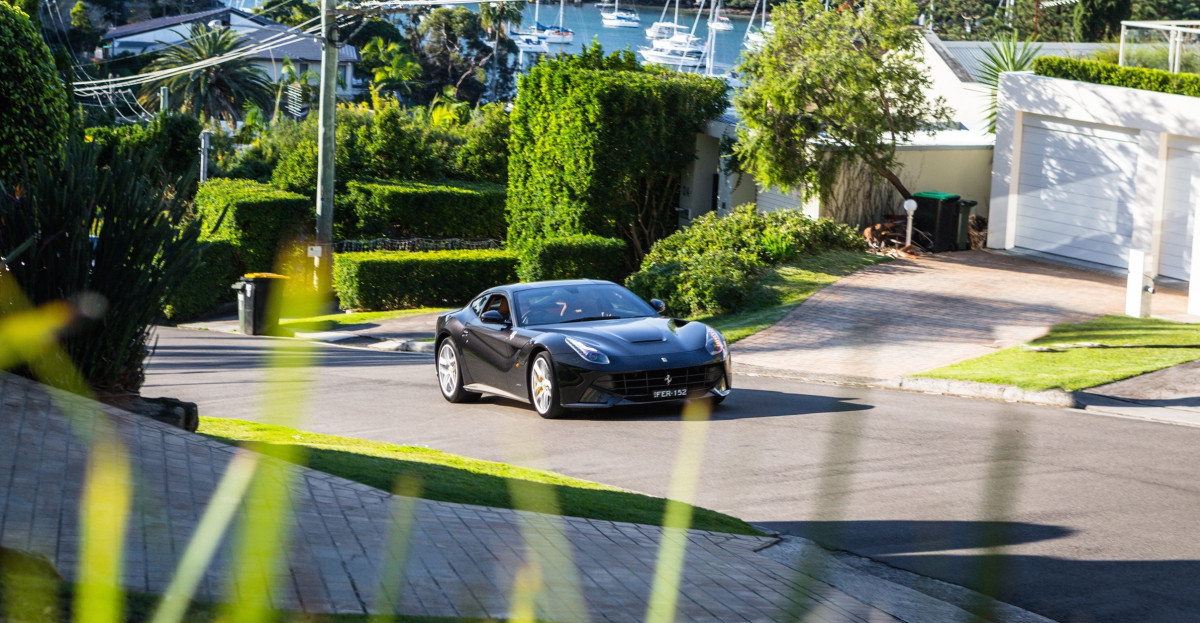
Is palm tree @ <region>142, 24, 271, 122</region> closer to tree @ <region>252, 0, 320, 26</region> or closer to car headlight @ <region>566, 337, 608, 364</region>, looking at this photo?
tree @ <region>252, 0, 320, 26</region>

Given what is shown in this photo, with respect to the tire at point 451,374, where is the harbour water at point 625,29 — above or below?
Result: above

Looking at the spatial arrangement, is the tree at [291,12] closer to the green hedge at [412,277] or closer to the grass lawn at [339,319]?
the green hedge at [412,277]

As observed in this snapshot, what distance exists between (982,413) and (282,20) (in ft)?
302

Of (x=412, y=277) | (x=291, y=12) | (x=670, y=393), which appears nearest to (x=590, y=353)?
(x=670, y=393)

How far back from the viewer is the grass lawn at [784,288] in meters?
20.4

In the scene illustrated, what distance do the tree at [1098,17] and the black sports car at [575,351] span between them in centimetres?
3519

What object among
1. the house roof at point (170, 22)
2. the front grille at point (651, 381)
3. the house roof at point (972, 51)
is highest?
the house roof at point (170, 22)

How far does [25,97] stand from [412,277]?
17027mm

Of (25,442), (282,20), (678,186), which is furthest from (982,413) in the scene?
(282,20)

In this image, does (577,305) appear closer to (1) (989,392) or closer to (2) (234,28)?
(1) (989,392)

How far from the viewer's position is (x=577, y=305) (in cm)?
1384

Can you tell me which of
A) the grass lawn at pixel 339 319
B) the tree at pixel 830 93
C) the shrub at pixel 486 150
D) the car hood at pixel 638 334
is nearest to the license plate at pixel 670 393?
the car hood at pixel 638 334

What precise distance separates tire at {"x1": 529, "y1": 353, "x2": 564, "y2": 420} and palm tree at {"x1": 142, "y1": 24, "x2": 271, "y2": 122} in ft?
201

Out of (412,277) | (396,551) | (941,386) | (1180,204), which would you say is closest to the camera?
(396,551)
